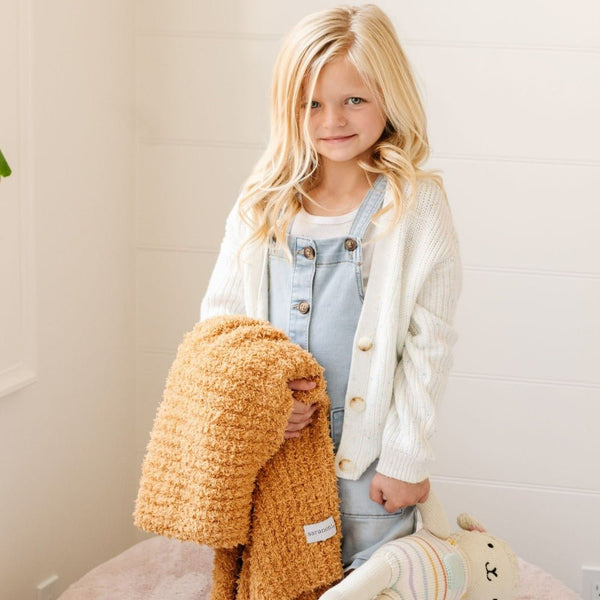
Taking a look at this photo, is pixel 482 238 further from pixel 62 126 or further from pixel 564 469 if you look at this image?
pixel 62 126

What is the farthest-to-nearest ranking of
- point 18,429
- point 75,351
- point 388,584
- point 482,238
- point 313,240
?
point 482,238 < point 75,351 < point 18,429 < point 313,240 < point 388,584

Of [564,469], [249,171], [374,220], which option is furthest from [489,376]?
[374,220]

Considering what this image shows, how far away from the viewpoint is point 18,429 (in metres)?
1.87

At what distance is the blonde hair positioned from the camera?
146cm

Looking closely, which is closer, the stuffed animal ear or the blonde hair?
the blonde hair

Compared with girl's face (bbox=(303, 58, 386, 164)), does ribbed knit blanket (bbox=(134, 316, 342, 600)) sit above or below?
below

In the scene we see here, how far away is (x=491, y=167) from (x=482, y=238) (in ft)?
0.53

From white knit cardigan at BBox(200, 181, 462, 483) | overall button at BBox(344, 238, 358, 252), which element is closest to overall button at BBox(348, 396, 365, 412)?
white knit cardigan at BBox(200, 181, 462, 483)

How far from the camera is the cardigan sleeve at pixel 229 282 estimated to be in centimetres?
163

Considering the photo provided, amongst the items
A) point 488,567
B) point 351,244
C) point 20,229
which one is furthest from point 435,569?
point 20,229

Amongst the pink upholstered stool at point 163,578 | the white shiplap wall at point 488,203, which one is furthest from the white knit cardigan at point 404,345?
the white shiplap wall at point 488,203

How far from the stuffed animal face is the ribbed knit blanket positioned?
0.22 metres

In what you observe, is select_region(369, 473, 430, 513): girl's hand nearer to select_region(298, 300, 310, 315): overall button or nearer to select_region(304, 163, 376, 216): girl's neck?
select_region(298, 300, 310, 315): overall button

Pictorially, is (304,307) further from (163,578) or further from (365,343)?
(163,578)
